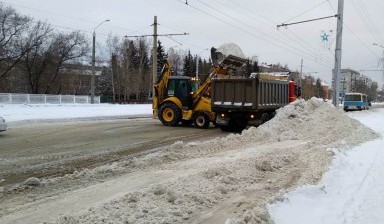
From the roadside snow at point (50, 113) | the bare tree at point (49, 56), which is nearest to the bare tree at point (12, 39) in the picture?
the bare tree at point (49, 56)

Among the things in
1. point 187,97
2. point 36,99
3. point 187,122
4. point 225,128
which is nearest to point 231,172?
point 225,128

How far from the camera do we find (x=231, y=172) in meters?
8.45

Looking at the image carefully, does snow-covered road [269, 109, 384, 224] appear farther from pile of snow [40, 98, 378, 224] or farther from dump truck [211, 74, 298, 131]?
dump truck [211, 74, 298, 131]

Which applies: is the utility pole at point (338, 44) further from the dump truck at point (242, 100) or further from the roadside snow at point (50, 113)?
the roadside snow at point (50, 113)

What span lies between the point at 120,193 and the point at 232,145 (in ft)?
21.0

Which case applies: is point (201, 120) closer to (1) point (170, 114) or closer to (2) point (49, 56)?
(1) point (170, 114)

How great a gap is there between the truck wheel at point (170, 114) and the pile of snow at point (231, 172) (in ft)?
20.6

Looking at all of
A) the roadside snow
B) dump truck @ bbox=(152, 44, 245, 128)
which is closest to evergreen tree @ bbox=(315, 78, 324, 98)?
the roadside snow

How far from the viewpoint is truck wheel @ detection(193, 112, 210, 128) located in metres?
20.9

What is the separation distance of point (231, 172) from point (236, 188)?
0.89m

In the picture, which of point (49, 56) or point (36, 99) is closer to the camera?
point (36, 99)

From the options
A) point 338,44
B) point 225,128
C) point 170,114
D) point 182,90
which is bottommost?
point 225,128

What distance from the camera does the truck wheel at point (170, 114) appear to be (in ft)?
70.1

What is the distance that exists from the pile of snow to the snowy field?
0.05 feet
